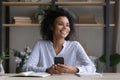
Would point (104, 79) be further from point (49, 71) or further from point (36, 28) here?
point (36, 28)

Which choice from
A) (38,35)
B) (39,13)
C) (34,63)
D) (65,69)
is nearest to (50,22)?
(34,63)

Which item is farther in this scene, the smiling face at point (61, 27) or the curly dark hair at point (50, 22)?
the curly dark hair at point (50, 22)

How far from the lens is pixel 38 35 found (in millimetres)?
4055

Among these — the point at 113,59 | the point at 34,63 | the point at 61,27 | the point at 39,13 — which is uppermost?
the point at 39,13

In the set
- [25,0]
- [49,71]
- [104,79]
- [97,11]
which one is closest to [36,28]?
[25,0]

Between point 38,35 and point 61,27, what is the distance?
5.38 ft

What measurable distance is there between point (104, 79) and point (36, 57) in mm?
838

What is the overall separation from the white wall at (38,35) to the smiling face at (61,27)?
156 centimetres

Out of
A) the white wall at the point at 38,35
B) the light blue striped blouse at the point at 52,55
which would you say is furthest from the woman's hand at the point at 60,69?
the white wall at the point at 38,35

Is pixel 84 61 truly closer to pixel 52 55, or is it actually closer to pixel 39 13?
pixel 52 55

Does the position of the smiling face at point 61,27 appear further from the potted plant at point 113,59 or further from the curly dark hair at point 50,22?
the potted plant at point 113,59

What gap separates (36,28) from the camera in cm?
405

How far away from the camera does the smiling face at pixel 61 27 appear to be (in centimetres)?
242

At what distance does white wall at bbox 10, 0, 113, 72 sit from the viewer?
4043 millimetres
